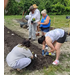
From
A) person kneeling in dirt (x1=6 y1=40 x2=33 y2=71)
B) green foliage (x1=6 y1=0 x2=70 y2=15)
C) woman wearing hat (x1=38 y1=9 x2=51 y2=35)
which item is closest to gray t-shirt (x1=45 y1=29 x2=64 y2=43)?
person kneeling in dirt (x1=6 y1=40 x2=33 y2=71)

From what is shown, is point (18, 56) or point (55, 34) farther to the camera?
point (55, 34)

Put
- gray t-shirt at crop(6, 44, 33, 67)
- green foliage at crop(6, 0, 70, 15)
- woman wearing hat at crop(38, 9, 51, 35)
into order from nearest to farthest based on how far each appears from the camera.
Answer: gray t-shirt at crop(6, 44, 33, 67) → woman wearing hat at crop(38, 9, 51, 35) → green foliage at crop(6, 0, 70, 15)

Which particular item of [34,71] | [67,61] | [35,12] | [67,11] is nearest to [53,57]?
[67,61]

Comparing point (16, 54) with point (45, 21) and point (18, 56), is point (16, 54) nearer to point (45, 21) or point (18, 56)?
point (18, 56)

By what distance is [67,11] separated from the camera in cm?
1970

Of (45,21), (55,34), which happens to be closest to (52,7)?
(45,21)

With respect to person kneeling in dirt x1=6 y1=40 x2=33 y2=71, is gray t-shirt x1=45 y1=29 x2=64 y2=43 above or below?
above


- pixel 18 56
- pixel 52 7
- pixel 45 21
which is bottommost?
pixel 18 56

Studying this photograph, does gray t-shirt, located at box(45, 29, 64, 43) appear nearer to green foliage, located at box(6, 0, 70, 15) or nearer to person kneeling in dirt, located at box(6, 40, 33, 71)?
person kneeling in dirt, located at box(6, 40, 33, 71)

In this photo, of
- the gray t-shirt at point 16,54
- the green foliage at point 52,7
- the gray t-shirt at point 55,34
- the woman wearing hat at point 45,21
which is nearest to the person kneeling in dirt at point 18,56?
the gray t-shirt at point 16,54

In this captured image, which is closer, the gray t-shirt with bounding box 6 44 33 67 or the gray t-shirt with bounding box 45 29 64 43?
the gray t-shirt with bounding box 6 44 33 67

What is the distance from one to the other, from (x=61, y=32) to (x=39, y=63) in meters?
1.19

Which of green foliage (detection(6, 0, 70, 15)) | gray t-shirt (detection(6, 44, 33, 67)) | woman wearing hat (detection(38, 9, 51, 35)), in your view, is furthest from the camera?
green foliage (detection(6, 0, 70, 15))

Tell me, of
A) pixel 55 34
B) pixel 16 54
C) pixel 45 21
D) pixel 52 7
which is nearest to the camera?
pixel 16 54
